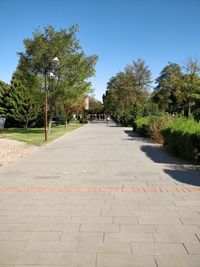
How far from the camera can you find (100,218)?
19.0ft

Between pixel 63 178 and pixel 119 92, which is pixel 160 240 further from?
pixel 119 92

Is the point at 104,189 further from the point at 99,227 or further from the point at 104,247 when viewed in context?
the point at 104,247

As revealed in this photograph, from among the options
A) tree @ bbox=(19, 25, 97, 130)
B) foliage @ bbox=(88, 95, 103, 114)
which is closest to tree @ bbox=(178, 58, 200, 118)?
tree @ bbox=(19, 25, 97, 130)

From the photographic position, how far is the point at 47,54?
2859 cm

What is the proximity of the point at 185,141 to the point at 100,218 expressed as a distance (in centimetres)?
770

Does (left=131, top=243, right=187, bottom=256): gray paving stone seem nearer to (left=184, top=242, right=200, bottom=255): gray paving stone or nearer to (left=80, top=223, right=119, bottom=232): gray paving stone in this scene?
(left=184, top=242, right=200, bottom=255): gray paving stone

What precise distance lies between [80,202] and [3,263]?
2.82m

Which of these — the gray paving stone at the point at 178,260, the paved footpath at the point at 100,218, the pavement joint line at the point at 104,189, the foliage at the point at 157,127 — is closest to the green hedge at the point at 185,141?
the paved footpath at the point at 100,218

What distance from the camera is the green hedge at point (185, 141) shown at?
478 inches

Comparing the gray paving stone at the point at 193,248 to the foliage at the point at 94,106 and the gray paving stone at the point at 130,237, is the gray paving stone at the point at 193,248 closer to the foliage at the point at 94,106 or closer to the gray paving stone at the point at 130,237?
the gray paving stone at the point at 130,237

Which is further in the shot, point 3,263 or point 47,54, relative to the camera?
point 47,54

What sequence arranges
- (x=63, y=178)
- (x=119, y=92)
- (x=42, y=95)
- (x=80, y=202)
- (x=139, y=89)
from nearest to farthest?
(x=80, y=202)
(x=63, y=178)
(x=42, y=95)
(x=139, y=89)
(x=119, y=92)

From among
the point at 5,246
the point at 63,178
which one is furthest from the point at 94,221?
the point at 63,178

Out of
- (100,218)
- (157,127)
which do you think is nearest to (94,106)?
(157,127)
